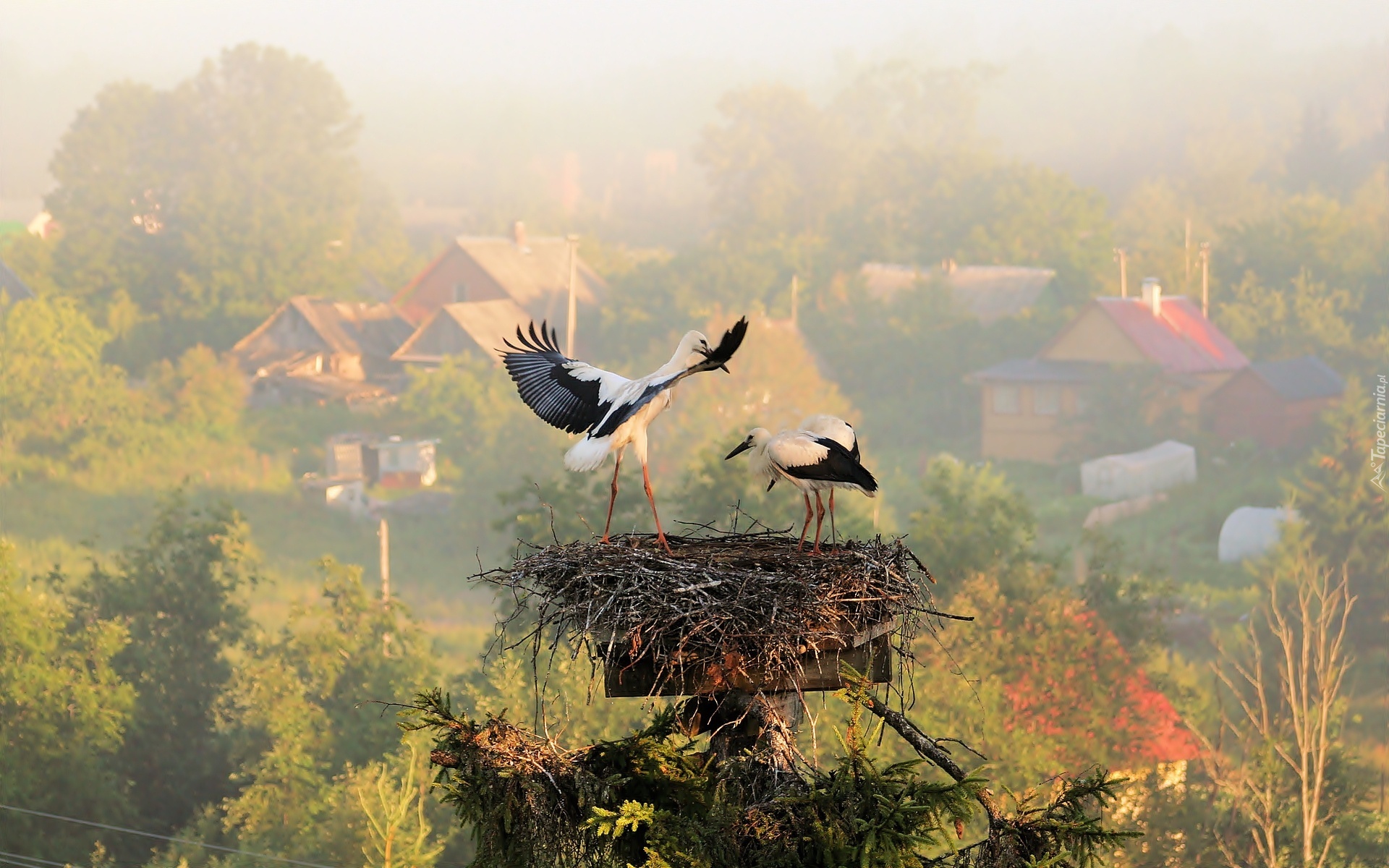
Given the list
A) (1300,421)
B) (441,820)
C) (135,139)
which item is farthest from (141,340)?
(1300,421)

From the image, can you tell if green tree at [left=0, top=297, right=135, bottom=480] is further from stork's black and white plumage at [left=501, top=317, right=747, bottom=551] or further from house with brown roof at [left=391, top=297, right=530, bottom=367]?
stork's black and white plumage at [left=501, top=317, right=747, bottom=551]

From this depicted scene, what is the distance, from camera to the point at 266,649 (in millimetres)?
31875

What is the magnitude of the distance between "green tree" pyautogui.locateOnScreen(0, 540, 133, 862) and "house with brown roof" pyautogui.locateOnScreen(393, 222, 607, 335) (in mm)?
23526

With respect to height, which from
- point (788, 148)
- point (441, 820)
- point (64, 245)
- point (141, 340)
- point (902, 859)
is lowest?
point (441, 820)

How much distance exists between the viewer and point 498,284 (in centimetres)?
5328

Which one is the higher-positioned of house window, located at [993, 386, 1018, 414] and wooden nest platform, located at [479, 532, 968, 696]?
house window, located at [993, 386, 1018, 414]

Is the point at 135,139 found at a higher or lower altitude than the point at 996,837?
higher

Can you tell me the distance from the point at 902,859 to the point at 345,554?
42734mm

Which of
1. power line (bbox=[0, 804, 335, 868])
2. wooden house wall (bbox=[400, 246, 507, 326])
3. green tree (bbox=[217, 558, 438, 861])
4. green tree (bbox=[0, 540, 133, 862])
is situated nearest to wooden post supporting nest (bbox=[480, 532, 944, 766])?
green tree (bbox=[217, 558, 438, 861])

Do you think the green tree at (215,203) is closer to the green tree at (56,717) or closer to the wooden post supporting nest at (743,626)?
the green tree at (56,717)

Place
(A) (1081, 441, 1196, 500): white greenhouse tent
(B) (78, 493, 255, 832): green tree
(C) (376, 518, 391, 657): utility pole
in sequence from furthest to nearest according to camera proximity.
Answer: (A) (1081, 441, 1196, 500): white greenhouse tent → (C) (376, 518, 391, 657): utility pole → (B) (78, 493, 255, 832): green tree

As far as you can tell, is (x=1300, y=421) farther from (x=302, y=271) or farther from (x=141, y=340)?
(x=141, y=340)

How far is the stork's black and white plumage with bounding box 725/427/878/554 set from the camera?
226 inches

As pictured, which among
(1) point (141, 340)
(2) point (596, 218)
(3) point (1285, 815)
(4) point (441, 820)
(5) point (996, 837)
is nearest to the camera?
(5) point (996, 837)
